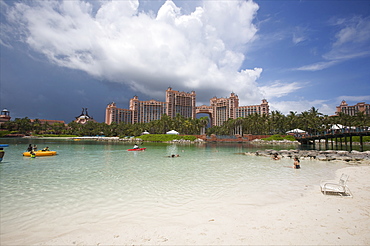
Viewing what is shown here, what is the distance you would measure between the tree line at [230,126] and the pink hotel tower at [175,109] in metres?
52.2

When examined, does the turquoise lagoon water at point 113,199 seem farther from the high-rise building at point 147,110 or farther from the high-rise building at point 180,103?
the high-rise building at point 147,110

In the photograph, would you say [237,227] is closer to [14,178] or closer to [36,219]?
[36,219]

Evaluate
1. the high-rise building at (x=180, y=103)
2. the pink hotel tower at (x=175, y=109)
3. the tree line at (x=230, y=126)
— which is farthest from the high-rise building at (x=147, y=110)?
the tree line at (x=230, y=126)

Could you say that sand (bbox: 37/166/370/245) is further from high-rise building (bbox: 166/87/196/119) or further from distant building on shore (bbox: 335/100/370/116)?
distant building on shore (bbox: 335/100/370/116)

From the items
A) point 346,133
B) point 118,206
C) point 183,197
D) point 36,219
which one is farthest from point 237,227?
point 346,133

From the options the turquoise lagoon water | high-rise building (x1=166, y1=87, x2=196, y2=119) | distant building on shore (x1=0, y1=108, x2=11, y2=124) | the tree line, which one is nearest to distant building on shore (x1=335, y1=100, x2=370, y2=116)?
the tree line

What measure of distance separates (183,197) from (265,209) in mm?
3423

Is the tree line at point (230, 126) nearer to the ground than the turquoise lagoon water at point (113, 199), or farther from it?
farther from it

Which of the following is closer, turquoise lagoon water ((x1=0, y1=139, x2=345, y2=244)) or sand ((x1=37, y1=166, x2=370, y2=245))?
sand ((x1=37, y1=166, x2=370, y2=245))

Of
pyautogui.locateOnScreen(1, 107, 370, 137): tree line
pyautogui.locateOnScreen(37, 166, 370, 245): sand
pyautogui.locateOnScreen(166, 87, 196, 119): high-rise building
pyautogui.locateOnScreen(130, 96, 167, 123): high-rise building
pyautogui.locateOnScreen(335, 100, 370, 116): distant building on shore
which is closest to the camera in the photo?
pyautogui.locateOnScreen(37, 166, 370, 245): sand

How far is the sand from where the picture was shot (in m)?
4.80

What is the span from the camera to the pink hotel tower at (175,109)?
17575 centimetres

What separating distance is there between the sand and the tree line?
2731 inches

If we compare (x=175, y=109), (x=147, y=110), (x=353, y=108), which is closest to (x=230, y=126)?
(x=175, y=109)
